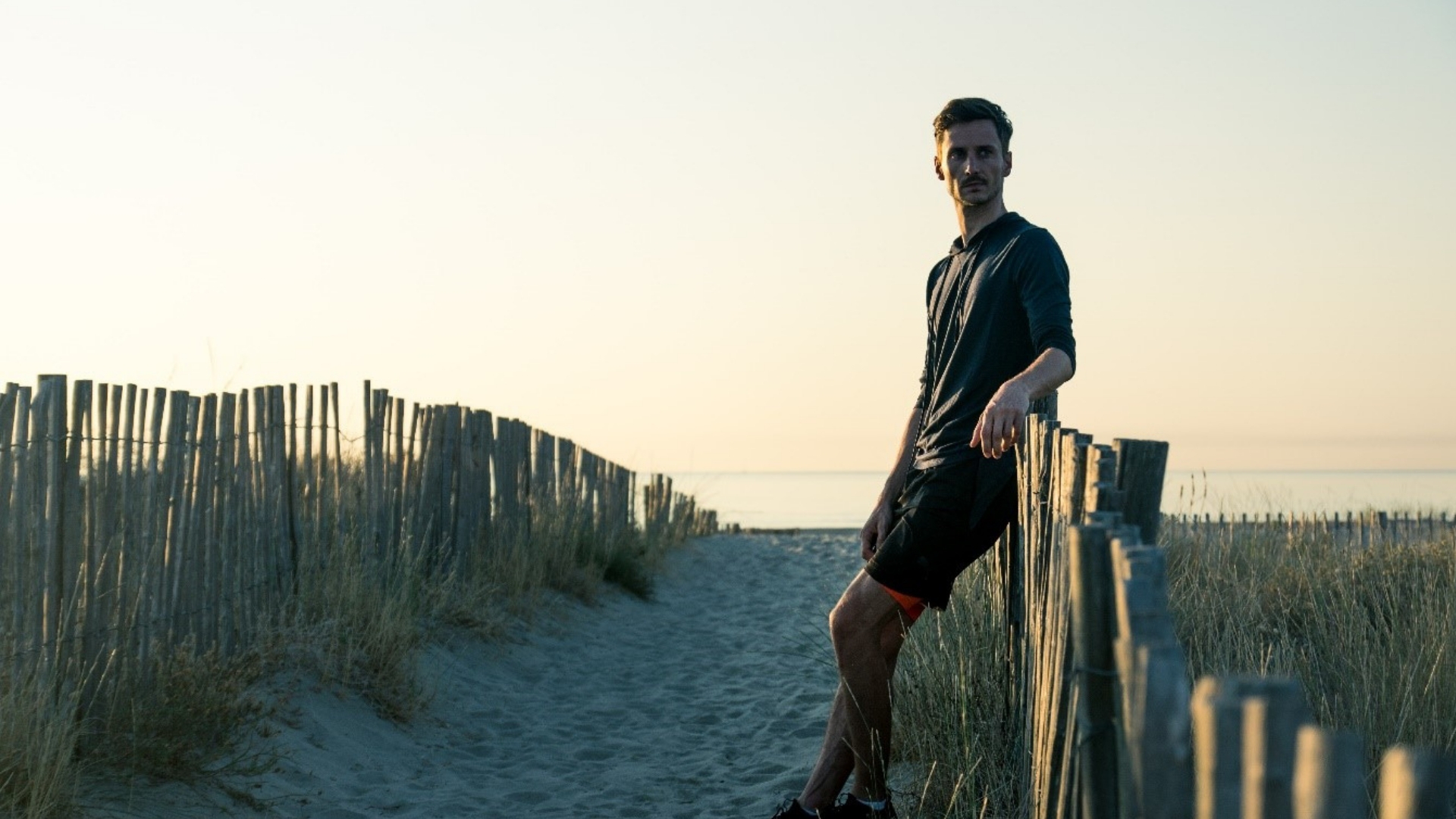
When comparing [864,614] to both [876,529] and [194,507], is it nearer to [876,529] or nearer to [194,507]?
[876,529]

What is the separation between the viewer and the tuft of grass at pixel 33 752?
3.48 m

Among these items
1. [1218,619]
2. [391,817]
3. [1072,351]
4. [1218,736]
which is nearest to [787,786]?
[391,817]

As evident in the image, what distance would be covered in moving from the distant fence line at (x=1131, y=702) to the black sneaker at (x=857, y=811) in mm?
510

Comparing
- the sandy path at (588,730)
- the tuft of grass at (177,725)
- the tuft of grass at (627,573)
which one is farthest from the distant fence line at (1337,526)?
the tuft of grass at (177,725)

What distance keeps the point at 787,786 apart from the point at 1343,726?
1905 millimetres

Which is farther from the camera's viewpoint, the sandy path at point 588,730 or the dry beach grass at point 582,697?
the sandy path at point 588,730

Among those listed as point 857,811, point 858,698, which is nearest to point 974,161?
point 858,698

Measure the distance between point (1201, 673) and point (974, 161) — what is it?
6.04 ft

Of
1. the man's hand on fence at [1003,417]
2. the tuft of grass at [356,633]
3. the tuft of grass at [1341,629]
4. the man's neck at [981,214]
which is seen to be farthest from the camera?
the tuft of grass at [356,633]

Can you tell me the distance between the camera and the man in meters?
3.34

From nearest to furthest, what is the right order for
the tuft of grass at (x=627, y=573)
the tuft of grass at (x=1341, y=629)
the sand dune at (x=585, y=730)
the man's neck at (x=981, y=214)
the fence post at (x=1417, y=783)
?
the fence post at (x=1417, y=783)
the man's neck at (x=981, y=214)
the tuft of grass at (x=1341, y=629)
the sand dune at (x=585, y=730)
the tuft of grass at (x=627, y=573)

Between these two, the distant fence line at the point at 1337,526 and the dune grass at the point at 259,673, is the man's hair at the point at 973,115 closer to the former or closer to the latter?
the dune grass at the point at 259,673

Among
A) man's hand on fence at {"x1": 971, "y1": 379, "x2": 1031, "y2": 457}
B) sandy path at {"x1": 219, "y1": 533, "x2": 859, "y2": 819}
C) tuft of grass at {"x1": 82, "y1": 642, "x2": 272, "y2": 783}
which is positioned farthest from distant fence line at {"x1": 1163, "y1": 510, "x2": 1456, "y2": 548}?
tuft of grass at {"x1": 82, "y1": 642, "x2": 272, "y2": 783}

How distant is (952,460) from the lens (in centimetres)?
340
